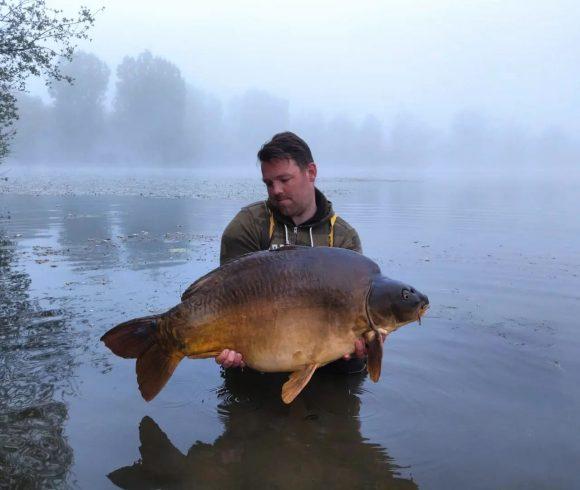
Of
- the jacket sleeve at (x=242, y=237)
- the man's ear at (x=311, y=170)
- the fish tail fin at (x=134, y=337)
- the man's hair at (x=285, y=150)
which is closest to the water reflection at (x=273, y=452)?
the fish tail fin at (x=134, y=337)

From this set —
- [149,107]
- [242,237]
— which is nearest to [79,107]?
[149,107]

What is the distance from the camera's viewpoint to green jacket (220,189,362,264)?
4.36 m

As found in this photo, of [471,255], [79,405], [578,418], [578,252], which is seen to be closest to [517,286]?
[471,255]

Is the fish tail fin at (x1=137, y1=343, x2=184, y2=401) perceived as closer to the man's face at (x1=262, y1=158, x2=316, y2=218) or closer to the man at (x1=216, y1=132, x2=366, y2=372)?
the man at (x1=216, y1=132, x2=366, y2=372)

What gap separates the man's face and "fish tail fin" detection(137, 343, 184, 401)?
1.39 m

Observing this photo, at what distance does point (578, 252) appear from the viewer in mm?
10328

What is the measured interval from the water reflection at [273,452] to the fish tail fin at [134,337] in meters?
0.66

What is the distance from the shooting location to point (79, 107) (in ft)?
347

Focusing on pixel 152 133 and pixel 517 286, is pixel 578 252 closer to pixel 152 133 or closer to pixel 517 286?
pixel 517 286

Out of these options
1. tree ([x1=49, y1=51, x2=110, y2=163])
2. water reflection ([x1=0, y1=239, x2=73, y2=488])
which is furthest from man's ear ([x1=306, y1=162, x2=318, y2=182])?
tree ([x1=49, y1=51, x2=110, y2=163])

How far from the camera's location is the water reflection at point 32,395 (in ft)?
10.3

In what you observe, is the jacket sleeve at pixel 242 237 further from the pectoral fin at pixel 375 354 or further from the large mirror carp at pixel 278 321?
the pectoral fin at pixel 375 354

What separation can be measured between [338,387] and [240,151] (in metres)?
148

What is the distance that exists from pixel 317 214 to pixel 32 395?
2416mm
